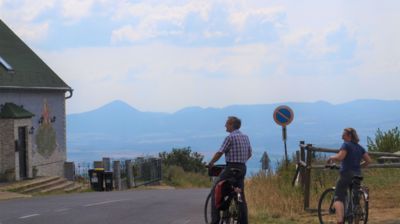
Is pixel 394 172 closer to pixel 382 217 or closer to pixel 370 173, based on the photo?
pixel 370 173

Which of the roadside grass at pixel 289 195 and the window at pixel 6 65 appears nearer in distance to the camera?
the roadside grass at pixel 289 195

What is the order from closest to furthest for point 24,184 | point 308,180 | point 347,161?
point 347,161
point 308,180
point 24,184

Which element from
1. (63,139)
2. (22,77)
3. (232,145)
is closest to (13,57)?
(22,77)

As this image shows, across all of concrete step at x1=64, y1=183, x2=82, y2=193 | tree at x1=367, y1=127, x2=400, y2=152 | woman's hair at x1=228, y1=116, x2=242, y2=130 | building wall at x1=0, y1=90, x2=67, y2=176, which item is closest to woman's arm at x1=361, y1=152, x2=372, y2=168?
woman's hair at x1=228, y1=116, x2=242, y2=130

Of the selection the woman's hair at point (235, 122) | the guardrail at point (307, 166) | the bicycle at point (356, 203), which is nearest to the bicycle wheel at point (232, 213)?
the woman's hair at point (235, 122)

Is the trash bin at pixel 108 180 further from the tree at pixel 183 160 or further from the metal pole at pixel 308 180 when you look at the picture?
the metal pole at pixel 308 180

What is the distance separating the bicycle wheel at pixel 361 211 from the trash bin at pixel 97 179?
2370 centimetres

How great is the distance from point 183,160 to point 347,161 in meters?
40.4

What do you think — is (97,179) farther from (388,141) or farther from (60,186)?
(388,141)

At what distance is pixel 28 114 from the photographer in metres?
33.2

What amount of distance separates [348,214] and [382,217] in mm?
2433

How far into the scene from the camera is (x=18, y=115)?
31984 mm

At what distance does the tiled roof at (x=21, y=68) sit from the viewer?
33.8 metres

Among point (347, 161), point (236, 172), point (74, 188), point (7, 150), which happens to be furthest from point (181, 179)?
point (347, 161)
